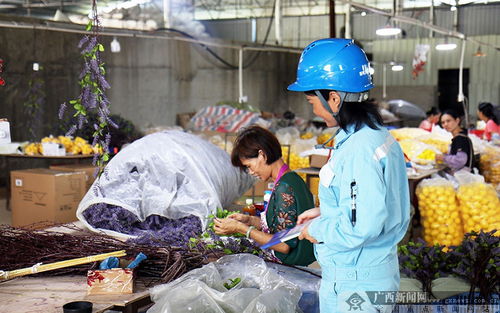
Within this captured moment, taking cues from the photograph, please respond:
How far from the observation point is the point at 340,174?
6.07 ft

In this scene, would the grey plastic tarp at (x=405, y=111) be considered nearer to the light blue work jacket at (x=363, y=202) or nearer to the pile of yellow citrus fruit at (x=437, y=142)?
the pile of yellow citrus fruit at (x=437, y=142)


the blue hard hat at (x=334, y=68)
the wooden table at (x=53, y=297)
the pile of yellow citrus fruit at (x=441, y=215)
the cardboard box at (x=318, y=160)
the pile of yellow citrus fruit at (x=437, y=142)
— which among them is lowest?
the pile of yellow citrus fruit at (x=441, y=215)

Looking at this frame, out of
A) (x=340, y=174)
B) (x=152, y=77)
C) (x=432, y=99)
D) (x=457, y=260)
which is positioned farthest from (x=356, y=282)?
(x=432, y=99)

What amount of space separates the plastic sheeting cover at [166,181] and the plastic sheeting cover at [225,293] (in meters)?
1.05

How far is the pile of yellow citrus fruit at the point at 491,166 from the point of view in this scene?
743 centimetres

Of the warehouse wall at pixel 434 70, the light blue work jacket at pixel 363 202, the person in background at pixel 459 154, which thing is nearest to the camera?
the light blue work jacket at pixel 363 202

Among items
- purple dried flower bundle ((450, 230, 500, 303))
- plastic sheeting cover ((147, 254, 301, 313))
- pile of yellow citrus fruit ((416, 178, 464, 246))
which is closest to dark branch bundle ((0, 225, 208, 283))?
plastic sheeting cover ((147, 254, 301, 313))

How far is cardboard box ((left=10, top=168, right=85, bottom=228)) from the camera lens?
16.9 ft

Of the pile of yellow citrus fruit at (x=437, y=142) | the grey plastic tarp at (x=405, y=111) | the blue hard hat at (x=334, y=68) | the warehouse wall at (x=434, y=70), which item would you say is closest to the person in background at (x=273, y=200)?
the blue hard hat at (x=334, y=68)

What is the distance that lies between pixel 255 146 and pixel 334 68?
3.22 ft

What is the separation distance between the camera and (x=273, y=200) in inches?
106

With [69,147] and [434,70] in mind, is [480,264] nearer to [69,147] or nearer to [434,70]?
[69,147]

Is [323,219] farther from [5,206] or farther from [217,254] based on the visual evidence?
[5,206]

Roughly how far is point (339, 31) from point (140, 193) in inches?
676
